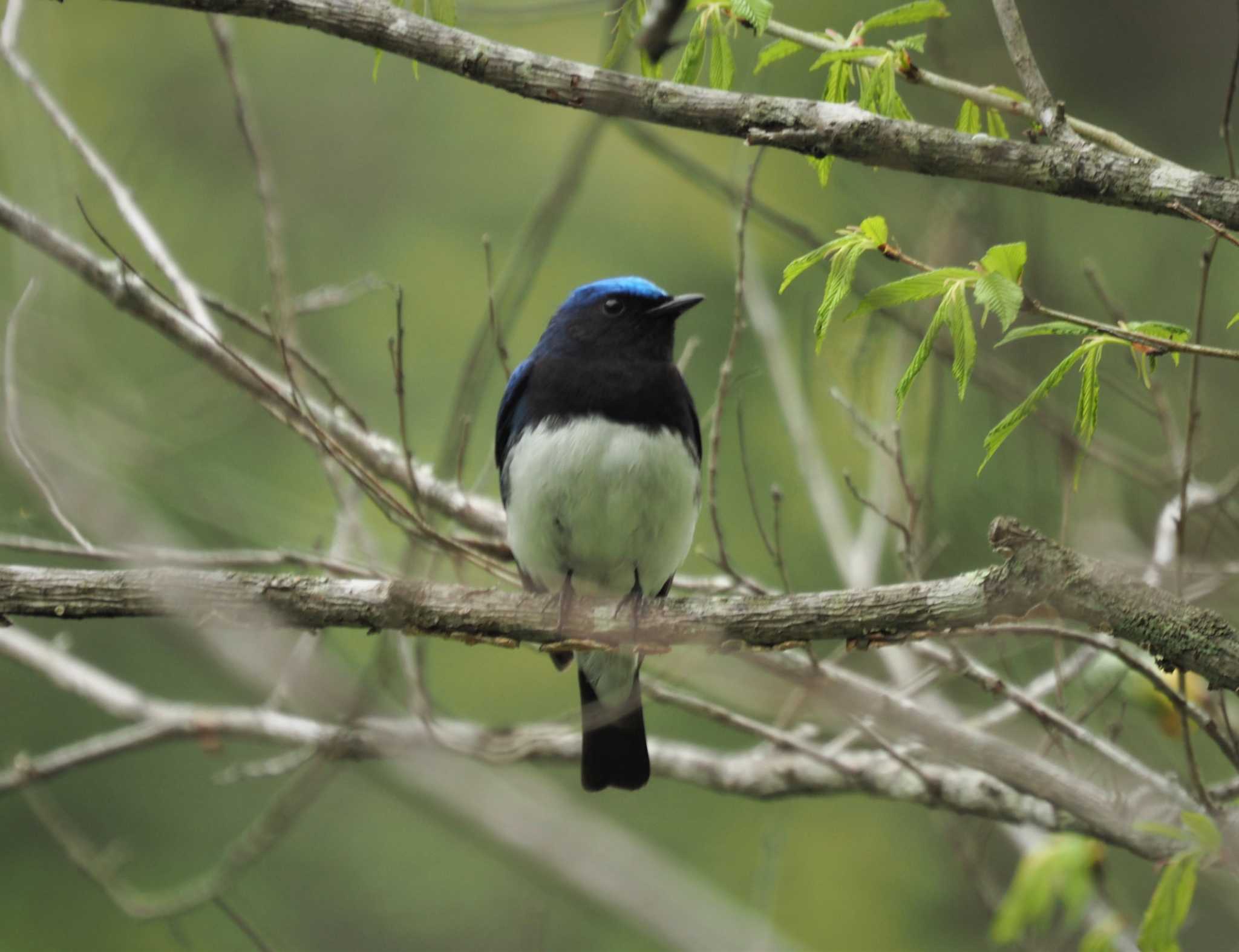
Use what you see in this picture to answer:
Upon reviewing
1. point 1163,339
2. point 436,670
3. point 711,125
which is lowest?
point 436,670

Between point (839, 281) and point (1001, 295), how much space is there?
32cm

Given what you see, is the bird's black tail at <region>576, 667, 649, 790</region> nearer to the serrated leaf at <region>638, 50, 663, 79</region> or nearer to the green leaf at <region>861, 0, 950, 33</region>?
the serrated leaf at <region>638, 50, 663, 79</region>

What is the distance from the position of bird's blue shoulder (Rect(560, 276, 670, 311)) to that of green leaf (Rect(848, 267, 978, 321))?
2.33m

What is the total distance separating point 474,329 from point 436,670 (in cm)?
238

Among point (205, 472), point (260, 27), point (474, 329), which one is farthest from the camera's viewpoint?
point (260, 27)

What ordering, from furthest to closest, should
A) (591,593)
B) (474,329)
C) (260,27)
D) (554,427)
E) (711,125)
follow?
1. (260,27)
2. (474,329)
3. (591,593)
4. (554,427)
5. (711,125)

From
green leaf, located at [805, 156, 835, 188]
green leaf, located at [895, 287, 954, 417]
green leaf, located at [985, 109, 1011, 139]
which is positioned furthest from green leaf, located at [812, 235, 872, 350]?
green leaf, located at [985, 109, 1011, 139]

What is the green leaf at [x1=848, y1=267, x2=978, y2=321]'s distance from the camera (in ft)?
7.87

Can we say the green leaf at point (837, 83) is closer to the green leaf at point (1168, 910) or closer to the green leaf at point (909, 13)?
the green leaf at point (909, 13)

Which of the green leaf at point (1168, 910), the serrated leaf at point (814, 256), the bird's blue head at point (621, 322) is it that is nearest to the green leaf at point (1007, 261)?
the serrated leaf at point (814, 256)

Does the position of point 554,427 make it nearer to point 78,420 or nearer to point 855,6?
point 78,420

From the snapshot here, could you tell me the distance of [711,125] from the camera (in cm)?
280

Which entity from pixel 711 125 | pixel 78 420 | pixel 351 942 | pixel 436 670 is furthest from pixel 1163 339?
pixel 351 942

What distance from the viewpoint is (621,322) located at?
4.67 m
